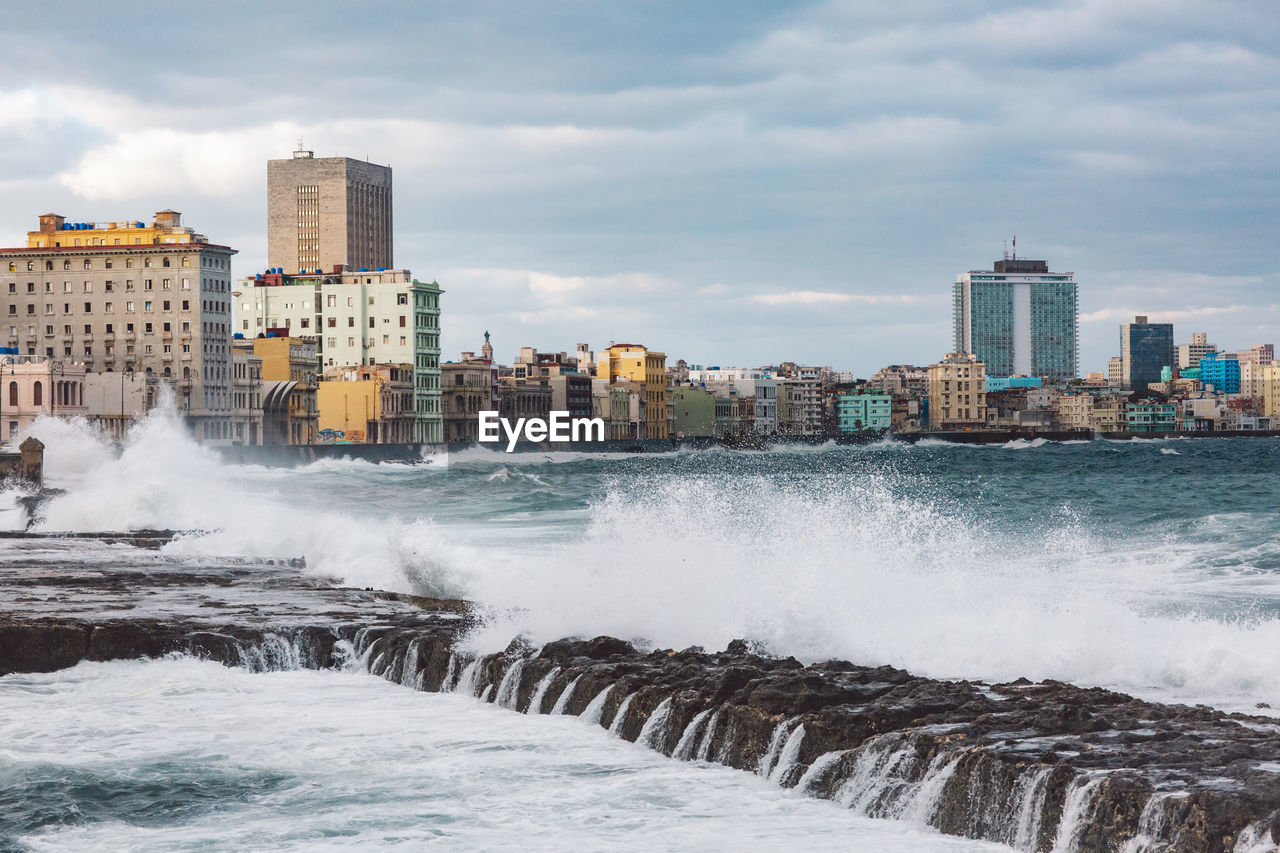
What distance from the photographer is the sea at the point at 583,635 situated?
1181 cm

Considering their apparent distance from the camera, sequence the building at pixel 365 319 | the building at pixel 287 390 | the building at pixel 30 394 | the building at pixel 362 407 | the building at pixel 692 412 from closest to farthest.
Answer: the building at pixel 30 394, the building at pixel 287 390, the building at pixel 362 407, the building at pixel 365 319, the building at pixel 692 412

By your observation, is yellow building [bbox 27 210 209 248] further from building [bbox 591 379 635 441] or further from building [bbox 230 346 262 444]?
building [bbox 591 379 635 441]

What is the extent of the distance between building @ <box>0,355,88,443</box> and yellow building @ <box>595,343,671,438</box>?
97.3 metres

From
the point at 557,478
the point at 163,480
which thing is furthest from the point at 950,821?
the point at 557,478

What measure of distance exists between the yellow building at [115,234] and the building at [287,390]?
12092 mm

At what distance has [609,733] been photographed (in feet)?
48.4

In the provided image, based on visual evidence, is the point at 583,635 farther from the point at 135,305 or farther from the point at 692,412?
the point at 692,412

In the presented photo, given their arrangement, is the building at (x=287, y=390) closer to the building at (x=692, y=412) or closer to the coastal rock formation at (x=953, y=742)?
the building at (x=692, y=412)

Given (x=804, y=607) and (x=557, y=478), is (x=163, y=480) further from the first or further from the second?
(x=557, y=478)

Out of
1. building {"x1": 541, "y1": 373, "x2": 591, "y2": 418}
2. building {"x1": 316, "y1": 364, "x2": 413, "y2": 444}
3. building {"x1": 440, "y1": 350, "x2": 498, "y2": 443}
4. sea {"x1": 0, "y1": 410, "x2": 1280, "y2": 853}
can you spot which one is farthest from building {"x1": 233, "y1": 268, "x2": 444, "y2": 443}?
sea {"x1": 0, "y1": 410, "x2": 1280, "y2": 853}

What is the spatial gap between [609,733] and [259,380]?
105 m

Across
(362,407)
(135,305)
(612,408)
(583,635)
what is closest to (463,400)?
(362,407)

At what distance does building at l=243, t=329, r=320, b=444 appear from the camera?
115750 mm

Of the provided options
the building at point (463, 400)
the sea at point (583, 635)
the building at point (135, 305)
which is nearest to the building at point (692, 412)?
the building at point (463, 400)
